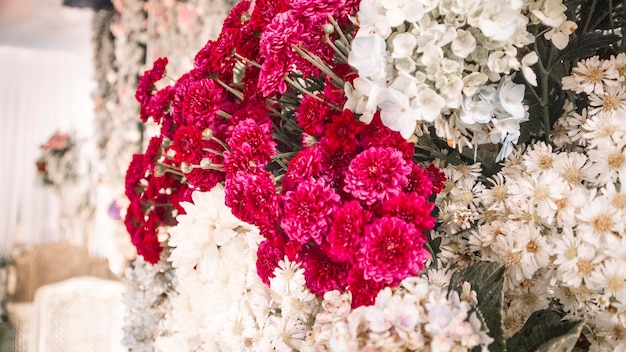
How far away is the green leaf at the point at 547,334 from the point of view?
1.73 ft

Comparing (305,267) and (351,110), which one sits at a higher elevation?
(351,110)

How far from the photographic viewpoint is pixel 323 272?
62cm

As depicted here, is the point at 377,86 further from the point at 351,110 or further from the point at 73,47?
the point at 73,47

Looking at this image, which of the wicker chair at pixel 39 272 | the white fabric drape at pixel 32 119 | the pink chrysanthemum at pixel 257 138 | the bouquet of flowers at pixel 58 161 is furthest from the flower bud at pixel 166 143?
the white fabric drape at pixel 32 119

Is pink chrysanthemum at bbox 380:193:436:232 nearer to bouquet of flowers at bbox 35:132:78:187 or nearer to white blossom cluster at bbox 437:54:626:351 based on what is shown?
white blossom cluster at bbox 437:54:626:351

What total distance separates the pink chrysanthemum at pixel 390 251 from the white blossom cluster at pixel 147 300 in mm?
591

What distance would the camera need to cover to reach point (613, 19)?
0.71 metres

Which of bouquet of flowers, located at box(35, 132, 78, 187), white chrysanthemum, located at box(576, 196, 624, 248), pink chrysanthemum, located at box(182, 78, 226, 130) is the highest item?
bouquet of flowers, located at box(35, 132, 78, 187)

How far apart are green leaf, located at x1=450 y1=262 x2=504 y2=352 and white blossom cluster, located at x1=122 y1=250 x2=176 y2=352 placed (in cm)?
60

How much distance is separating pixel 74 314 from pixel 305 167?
7.01 feet

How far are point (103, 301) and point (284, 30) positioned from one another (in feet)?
6.82

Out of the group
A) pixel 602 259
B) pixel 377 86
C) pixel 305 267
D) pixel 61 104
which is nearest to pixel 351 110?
pixel 377 86

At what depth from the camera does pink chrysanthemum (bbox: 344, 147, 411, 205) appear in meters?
0.57

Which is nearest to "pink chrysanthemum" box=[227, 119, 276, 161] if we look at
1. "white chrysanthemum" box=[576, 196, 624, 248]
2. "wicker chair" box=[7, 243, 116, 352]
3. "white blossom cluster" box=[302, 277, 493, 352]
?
"white blossom cluster" box=[302, 277, 493, 352]
